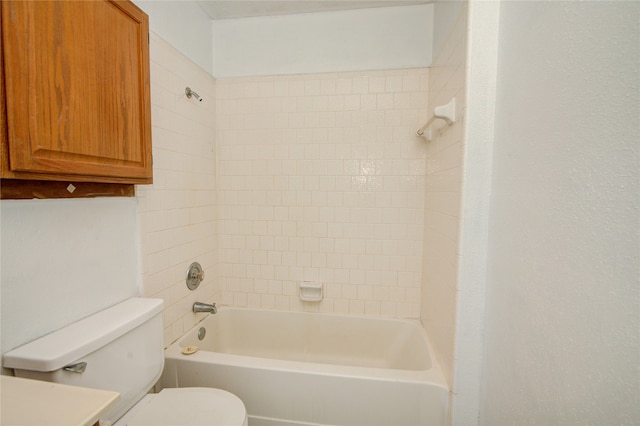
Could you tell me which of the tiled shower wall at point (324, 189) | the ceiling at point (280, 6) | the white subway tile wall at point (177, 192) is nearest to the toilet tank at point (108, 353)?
the white subway tile wall at point (177, 192)

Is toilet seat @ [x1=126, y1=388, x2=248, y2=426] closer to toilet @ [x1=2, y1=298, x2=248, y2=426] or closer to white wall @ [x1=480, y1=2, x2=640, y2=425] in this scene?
toilet @ [x1=2, y1=298, x2=248, y2=426]

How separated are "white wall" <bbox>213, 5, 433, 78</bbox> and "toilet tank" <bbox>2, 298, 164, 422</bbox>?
173cm

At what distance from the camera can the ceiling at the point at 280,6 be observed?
1.74 m

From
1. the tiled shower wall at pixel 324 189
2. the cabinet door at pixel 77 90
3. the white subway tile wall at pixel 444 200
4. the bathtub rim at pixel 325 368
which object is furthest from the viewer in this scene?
the tiled shower wall at pixel 324 189

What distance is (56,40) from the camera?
2.33 feet

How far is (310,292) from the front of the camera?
1974 millimetres

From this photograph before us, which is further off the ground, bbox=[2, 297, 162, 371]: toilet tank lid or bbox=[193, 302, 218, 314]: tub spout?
bbox=[2, 297, 162, 371]: toilet tank lid

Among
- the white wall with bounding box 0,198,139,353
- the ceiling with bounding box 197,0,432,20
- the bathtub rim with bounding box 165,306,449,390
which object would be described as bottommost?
the bathtub rim with bounding box 165,306,449,390

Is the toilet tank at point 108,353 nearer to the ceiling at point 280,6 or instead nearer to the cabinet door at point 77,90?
the cabinet door at point 77,90

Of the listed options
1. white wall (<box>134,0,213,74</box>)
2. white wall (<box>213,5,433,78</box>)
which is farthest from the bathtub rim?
white wall (<box>213,5,433,78</box>)

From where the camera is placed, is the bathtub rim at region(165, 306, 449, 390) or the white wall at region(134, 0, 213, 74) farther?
the white wall at region(134, 0, 213, 74)

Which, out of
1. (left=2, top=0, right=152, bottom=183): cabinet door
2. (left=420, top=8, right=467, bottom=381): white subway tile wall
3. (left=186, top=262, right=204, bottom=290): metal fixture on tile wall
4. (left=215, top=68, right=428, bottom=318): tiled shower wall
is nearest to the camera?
(left=2, top=0, right=152, bottom=183): cabinet door

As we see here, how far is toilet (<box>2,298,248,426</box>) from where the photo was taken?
2.57 ft

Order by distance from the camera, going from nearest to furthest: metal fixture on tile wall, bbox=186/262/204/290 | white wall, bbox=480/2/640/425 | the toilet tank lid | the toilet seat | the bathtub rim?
white wall, bbox=480/2/640/425 → the toilet tank lid → the toilet seat → the bathtub rim → metal fixture on tile wall, bbox=186/262/204/290
